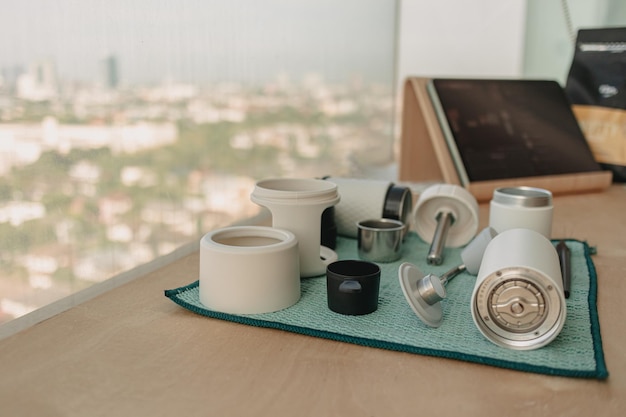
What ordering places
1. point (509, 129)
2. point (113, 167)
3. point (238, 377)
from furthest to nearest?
point (509, 129)
point (113, 167)
point (238, 377)

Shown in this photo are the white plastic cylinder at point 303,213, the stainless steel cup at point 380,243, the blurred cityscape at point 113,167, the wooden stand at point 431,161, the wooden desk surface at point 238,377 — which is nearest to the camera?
the wooden desk surface at point 238,377

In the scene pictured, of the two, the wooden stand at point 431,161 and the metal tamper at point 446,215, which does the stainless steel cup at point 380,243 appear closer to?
the metal tamper at point 446,215

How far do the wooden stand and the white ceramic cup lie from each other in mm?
592

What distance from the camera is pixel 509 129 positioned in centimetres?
120

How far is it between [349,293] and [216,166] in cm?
37

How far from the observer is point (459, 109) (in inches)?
46.4

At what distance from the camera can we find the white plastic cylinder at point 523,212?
30.6 inches

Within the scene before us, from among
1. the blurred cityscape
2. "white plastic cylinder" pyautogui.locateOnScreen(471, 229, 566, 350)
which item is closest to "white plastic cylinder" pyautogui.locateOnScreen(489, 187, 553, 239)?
"white plastic cylinder" pyautogui.locateOnScreen(471, 229, 566, 350)

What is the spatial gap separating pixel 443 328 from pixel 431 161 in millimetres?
760

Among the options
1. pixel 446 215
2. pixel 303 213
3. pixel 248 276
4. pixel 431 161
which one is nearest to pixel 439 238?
pixel 446 215

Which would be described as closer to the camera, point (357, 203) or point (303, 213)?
point (303, 213)

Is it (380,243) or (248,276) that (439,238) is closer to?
(380,243)

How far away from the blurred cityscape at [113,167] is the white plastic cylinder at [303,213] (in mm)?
143

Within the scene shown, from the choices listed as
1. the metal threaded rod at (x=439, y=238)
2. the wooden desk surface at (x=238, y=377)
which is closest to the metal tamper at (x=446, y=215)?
the metal threaded rod at (x=439, y=238)
